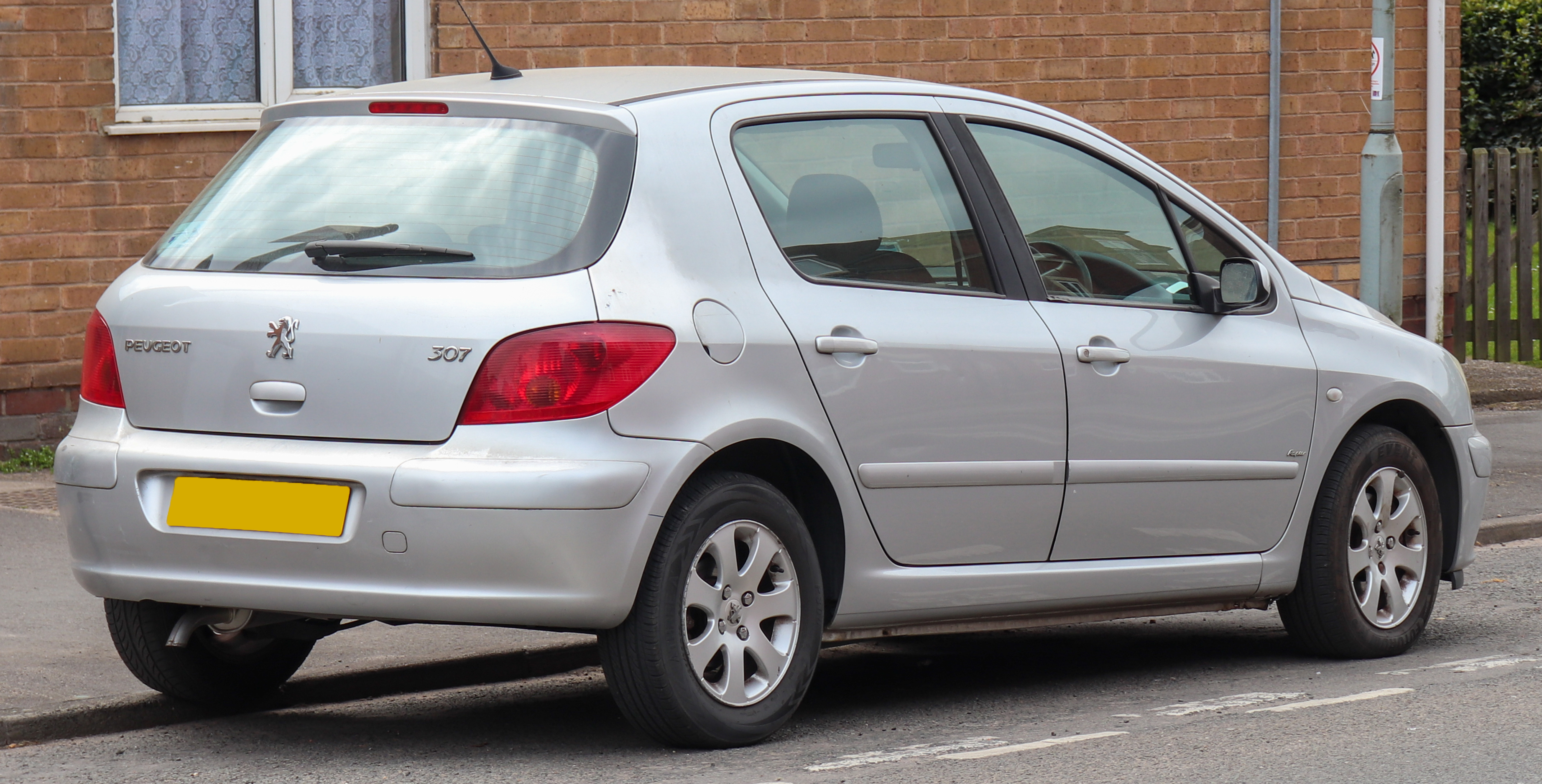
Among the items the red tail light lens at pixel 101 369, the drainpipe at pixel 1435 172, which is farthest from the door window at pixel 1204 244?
the drainpipe at pixel 1435 172

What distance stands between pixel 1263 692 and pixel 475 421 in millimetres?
2523

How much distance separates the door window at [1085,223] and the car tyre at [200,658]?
228 cm

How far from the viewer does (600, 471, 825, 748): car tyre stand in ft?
15.1

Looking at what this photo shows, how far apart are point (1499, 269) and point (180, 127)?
367 inches

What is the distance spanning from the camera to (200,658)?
5395 mm

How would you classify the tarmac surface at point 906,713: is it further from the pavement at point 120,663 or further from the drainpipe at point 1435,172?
the drainpipe at point 1435,172

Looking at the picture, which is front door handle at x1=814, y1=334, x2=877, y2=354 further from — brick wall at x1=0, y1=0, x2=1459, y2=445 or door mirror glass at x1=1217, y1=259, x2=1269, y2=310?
brick wall at x1=0, y1=0, x2=1459, y2=445

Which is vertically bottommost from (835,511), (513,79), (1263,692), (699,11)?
(1263,692)

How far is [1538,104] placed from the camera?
21172 millimetres

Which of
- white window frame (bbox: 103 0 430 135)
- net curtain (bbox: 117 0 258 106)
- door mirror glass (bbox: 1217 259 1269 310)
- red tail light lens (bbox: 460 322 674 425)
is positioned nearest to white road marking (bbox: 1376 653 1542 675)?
door mirror glass (bbox: 1217 259 1269 310)

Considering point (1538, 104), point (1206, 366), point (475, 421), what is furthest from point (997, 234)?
point (1538, 104)

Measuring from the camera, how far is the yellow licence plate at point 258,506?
14.8 feet

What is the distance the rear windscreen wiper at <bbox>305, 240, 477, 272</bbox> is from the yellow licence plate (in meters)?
→ 0.52

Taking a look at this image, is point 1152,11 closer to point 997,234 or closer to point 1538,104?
point 997,234
